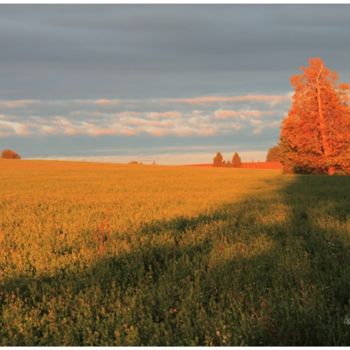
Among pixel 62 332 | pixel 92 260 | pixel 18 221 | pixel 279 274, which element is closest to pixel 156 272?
pixel 92 260

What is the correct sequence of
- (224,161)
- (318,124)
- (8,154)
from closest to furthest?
(318,124)
(8,154)
(224,161)

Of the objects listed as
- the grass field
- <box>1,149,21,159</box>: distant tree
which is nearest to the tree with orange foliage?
the grass field

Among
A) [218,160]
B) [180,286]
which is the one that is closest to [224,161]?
[218,160]

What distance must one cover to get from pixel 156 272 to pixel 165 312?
187 cm

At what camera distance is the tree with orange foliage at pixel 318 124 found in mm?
44531

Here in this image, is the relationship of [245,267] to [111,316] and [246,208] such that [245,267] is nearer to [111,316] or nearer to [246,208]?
[111,316]

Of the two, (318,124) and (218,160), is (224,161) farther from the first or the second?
(318,124)

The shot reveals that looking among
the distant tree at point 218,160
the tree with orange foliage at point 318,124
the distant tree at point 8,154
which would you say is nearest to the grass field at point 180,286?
the tree with orange foliage at point 318,124

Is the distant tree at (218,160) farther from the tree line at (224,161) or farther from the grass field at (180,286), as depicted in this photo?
the grass field at (180,286)

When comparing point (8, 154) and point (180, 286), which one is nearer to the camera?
point (180, 286)

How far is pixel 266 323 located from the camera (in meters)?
4.59

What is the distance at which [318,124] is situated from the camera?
45.2 meters

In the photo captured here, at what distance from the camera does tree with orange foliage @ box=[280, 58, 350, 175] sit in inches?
1753

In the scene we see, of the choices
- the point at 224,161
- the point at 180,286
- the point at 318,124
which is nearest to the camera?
the point at 180,286
